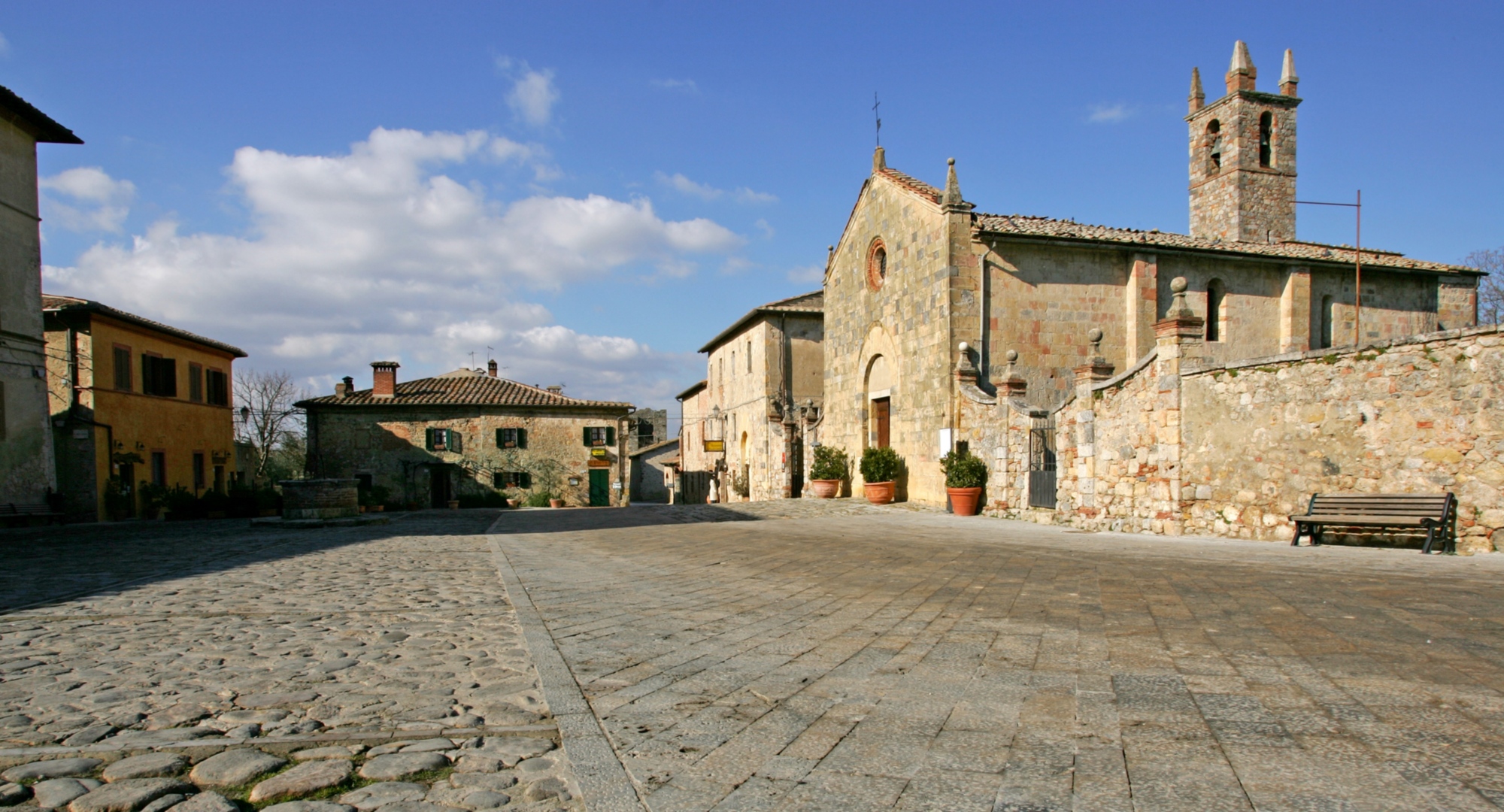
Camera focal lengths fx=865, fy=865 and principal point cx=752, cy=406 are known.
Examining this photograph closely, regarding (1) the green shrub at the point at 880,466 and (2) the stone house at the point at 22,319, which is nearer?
(2) the stone house at the point at 22,319

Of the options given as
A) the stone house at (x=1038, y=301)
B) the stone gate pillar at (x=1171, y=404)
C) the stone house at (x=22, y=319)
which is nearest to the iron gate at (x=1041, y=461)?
the stone house at (x=1038, y=301)

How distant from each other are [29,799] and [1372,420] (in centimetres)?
1187

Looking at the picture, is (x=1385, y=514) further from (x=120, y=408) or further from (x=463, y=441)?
(x=463, y=441)

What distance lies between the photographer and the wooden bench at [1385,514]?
9117mm

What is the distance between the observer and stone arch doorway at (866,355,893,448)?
22578mm

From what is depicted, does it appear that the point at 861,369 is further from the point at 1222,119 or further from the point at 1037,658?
the point at 1037,658

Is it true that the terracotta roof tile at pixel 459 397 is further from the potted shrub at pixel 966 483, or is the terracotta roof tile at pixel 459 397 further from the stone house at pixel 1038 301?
the potted shrub at pixel 966 483

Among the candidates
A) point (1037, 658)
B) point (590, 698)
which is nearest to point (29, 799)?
point (590, 698)

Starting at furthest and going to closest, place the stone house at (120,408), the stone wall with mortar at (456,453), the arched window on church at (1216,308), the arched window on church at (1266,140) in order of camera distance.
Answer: the stone wall with mortar at (456,453)
the arched window on church at (1266,140)
the stone house at (120,408)
the arched window on church at (1216,308)

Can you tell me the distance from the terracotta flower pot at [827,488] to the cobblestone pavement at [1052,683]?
1427cm

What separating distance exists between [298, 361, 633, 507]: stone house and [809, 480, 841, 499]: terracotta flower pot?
1539 centimetres

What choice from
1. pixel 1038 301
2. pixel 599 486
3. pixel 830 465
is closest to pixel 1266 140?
pixel 1038 301

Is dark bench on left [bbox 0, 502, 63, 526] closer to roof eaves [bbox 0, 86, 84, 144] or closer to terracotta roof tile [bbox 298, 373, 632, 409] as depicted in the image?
roof eaves [bbox 0, 86, 84, 144]

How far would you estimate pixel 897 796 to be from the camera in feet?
9.05
